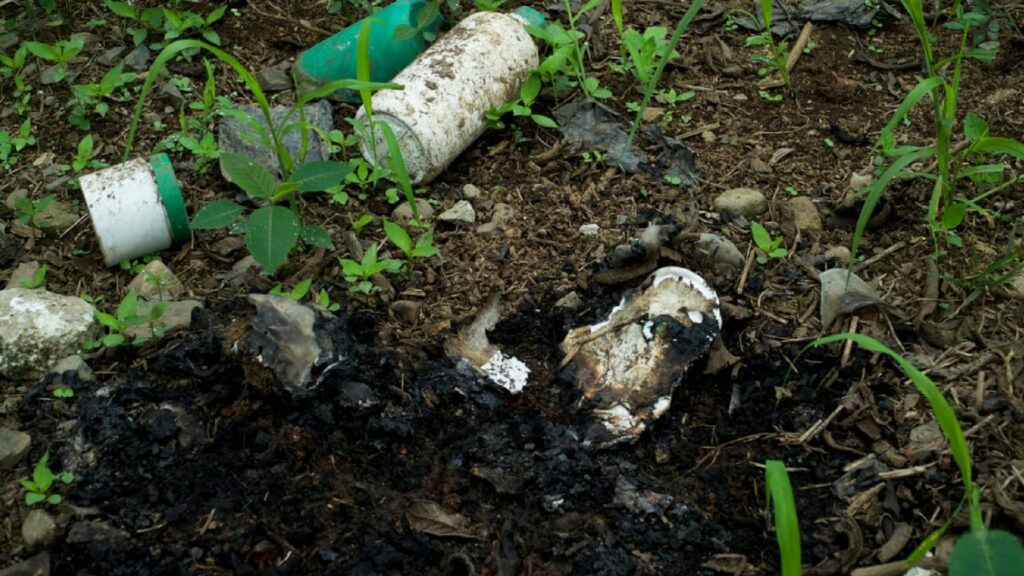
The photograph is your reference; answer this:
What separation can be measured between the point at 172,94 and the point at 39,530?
63.1 inches

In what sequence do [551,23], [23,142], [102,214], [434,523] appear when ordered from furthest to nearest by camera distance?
[551,23] → [23,142] → [102,214] → [434,523]

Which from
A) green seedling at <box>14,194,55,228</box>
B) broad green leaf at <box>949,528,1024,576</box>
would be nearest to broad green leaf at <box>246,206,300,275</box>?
green seedling at <box>14,194,55,228</box>

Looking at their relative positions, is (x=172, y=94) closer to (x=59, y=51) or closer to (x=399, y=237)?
(x=59, y=51)

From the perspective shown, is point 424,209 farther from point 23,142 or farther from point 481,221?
point 23,142

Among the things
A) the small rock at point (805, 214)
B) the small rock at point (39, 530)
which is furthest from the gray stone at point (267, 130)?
the small rock at point (805, 214)

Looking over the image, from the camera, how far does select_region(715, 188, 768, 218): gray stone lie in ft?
8.50

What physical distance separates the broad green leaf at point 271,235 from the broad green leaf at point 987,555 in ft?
4.76

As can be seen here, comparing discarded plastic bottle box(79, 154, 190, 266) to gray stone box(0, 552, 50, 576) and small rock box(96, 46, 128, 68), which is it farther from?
gray stone box(0, 552, 50, 576)

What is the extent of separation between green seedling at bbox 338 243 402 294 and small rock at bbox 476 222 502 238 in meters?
0.29

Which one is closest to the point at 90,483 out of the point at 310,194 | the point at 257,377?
the point at 257,377

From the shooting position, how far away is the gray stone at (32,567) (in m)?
1.71

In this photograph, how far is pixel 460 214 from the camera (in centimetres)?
262

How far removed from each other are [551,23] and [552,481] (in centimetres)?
175

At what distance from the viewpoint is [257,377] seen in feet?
6.48
